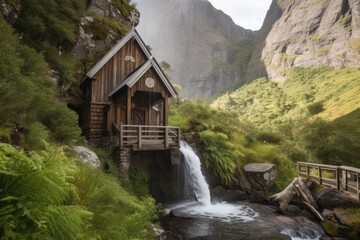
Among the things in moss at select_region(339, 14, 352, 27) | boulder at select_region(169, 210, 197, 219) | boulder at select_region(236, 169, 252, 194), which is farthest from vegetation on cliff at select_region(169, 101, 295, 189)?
moss at select_region(339, 14, 352, 27)

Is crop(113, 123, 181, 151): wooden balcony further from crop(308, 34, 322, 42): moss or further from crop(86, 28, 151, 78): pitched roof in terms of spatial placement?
crop(308, 34, 322, 42): moss

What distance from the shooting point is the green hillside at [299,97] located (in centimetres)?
4944

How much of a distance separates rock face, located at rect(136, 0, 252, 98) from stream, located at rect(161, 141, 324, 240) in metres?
93.2

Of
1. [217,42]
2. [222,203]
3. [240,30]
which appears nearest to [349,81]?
[222,203]

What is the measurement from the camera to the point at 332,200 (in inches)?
468

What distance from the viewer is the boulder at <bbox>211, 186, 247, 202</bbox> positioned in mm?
15570

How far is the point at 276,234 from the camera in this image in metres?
9.70

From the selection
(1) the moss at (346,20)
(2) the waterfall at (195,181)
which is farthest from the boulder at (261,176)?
(1) the moss at (346,20)

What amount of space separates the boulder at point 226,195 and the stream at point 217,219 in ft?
2.02

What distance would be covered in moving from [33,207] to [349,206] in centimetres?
1252

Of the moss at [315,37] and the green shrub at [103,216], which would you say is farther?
the moss at [315,37]

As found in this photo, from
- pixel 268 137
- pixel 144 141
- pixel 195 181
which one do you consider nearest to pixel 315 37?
pixel 268 137

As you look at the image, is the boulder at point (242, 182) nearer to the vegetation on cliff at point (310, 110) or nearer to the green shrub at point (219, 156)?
the green shrub at point (219, 156)

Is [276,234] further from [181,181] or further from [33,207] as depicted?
[33,207]
